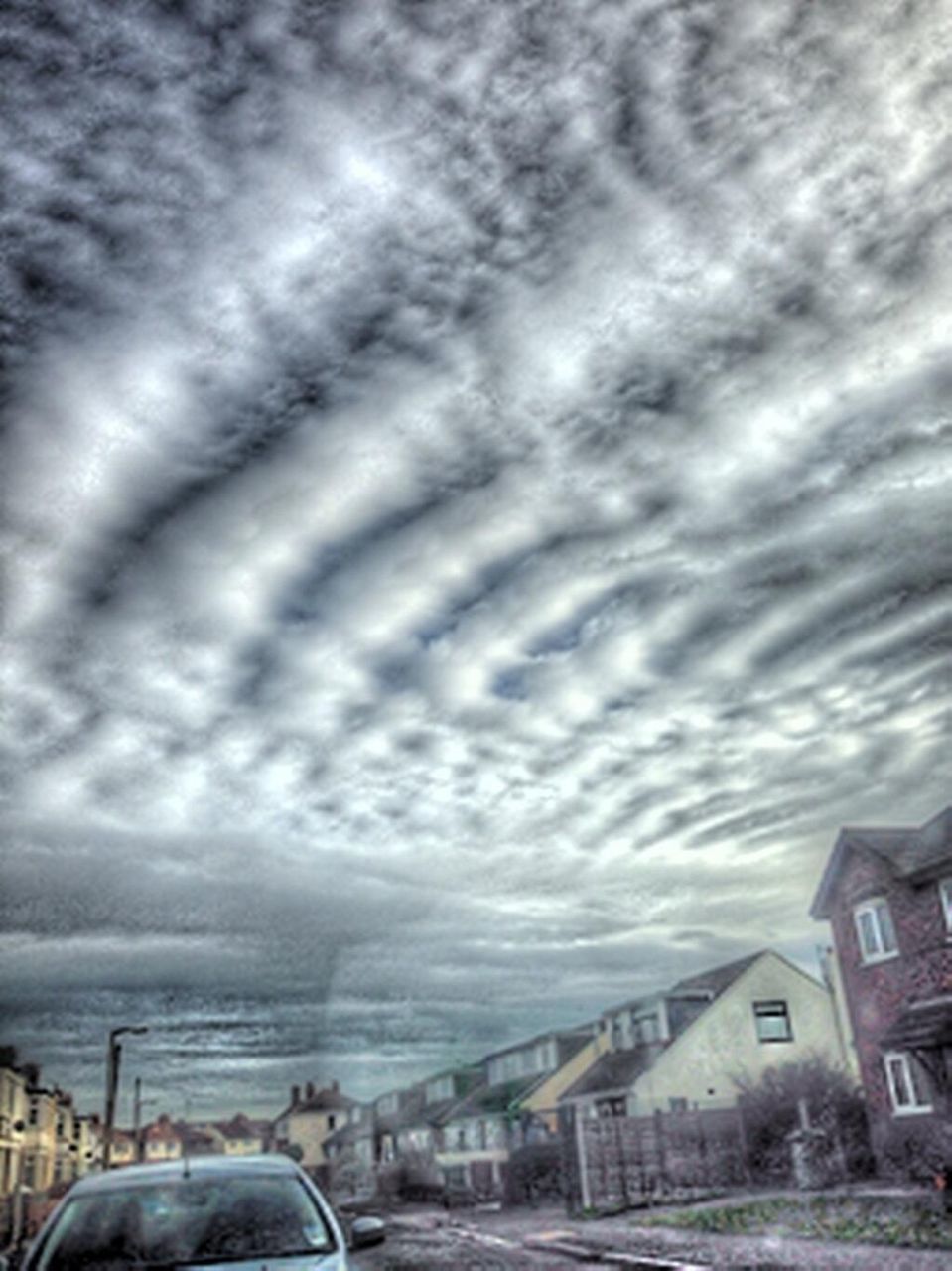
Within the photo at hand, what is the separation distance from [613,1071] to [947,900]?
1013 inches

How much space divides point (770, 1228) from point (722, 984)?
26.8 meters

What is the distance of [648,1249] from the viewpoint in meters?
17.5

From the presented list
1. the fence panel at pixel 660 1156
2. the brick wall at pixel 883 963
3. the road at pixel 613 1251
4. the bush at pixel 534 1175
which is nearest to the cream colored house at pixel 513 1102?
the bush at pixel 534 1175

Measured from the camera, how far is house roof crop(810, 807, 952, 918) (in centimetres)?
2541

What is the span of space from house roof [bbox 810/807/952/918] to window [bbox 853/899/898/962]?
1281mm

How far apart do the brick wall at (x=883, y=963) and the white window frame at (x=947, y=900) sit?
0.68 ft

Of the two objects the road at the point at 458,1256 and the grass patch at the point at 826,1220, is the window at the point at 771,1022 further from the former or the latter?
the road at the point at 458,1256

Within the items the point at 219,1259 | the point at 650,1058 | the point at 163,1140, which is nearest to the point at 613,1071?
the point at 650,1058

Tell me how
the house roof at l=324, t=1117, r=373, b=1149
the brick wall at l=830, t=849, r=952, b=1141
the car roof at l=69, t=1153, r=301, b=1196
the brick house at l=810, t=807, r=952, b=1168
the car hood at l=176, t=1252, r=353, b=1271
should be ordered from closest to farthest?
the car hood at l=176, t=1252, r=353, b=1271, the car roof at l=69, t=1153, r=301, b=1196, the brick house at l=810, t=807, r=952, b=1168, the brick wall at l=830, t=849, r=952, b=1141, the house roof at l=324, t=1117, r=373, b=1149

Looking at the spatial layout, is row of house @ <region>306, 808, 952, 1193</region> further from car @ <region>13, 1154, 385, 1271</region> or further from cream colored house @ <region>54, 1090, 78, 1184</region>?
car @ <region>13, 1154, 385, 1271</region>

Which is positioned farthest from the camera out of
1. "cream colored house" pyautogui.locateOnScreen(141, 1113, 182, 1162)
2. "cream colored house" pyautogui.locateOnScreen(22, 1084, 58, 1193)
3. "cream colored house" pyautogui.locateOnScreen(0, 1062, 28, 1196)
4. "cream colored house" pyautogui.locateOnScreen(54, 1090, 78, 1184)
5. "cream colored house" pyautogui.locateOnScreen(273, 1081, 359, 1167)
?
"cream colored house" pyautogui.locateOnScreen(141, 1113, 182, 1162)

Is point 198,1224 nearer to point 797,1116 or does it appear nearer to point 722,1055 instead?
point 797,1116

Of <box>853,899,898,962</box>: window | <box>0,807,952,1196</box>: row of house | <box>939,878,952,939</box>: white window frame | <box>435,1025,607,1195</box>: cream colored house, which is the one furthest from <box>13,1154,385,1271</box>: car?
<box>435,1025,607,1195</box>: cream colored house

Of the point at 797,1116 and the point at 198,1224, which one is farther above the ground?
the point at 198,1224
